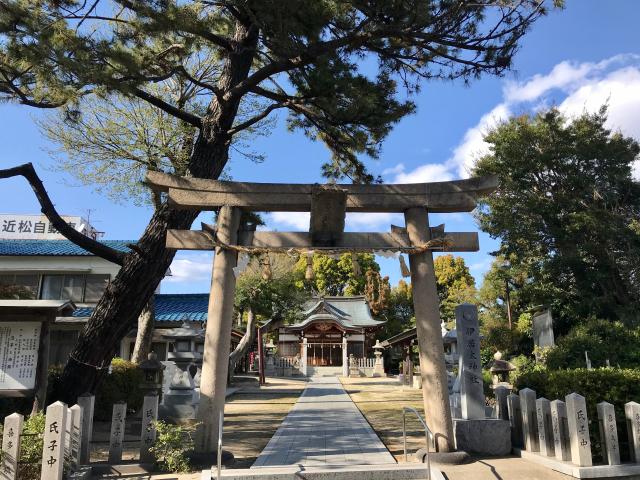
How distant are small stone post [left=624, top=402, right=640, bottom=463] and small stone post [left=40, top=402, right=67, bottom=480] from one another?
7.07 meters

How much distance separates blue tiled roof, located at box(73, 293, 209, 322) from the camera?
795 inches

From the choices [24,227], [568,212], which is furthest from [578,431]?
[24,227]

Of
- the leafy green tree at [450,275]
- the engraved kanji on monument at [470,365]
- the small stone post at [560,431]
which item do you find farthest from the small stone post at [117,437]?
the leafy green tree at [450,275]

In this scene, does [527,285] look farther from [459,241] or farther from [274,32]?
[274,32]

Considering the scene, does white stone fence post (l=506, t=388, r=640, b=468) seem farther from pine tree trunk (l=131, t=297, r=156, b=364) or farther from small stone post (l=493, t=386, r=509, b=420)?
pine tree trunk (l=131, t=297, r=156, b=364)

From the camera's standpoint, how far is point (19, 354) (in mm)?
6625

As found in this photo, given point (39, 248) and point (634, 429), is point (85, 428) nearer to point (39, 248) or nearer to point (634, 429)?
point (634, 429)

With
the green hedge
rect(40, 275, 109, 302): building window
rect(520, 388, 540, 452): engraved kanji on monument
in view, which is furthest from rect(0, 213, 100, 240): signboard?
the green hedge

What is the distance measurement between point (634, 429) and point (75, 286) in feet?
73.1

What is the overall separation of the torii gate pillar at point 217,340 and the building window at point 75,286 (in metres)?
17.0

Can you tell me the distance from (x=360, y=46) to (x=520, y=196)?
1598cm

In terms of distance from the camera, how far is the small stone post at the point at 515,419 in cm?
709

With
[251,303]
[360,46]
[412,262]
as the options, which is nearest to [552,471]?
[412,262]

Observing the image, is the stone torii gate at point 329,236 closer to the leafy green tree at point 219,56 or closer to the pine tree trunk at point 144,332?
the leafy green tree at point 219,56
